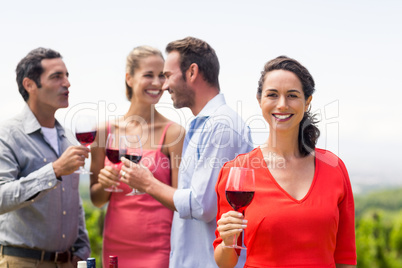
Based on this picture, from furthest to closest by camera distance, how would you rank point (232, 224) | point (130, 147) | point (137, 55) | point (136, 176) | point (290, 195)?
A: point (137, 55) → point (130, 147) → point (136, 176) → point (290, 195) → point (232, 224)

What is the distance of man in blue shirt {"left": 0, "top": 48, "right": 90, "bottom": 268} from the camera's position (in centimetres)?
330

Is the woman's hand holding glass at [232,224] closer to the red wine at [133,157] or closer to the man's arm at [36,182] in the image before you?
the red wine at [133,157]

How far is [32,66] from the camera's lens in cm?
384

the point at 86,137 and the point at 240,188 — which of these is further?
the point at 86,137

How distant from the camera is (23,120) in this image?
3.70m

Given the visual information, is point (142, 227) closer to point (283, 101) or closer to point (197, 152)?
point (197, 152)

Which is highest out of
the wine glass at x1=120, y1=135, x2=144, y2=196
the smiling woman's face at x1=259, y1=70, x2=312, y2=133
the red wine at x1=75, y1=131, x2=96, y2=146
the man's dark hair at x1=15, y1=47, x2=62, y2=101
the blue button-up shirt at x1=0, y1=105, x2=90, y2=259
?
the man's dark hair at x1=15, y1=47, x2=62, y2=101

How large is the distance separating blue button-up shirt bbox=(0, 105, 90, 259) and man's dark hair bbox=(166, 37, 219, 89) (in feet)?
4.01

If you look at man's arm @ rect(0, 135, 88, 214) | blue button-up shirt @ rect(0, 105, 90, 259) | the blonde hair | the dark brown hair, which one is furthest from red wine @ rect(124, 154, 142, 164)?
the dark brown hair

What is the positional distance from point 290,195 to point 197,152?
2.94 ft

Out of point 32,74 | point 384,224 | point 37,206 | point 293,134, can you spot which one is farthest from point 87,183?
point 384,224

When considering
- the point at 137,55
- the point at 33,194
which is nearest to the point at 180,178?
the point at 33,194

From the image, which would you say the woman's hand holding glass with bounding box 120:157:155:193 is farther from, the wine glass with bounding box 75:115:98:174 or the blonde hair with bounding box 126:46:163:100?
Result: the blonde hair with bounding box 126:46:163:100

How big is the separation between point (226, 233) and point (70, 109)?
95.3 inches
